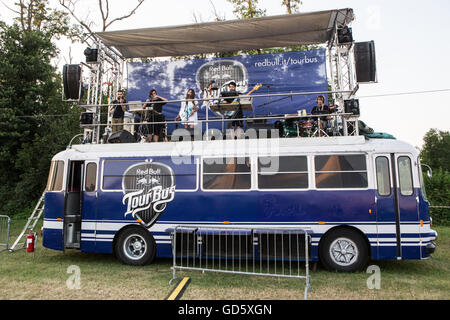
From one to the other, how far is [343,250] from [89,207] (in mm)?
6191

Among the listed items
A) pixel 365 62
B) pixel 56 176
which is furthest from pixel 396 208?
pixel 56 176

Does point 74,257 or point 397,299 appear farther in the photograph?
point 74,257

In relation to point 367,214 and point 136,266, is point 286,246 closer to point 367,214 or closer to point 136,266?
point 367,214

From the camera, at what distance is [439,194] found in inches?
643

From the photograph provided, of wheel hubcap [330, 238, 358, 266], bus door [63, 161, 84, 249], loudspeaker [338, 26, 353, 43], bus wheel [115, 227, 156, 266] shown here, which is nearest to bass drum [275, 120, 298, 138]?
loudspeaker [338, 26, 353, 43]

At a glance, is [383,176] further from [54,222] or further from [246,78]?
[54,222]

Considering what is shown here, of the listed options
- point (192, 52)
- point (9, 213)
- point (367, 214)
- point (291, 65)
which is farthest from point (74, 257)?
point (9, 213)

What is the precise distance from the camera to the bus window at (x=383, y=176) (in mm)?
6762

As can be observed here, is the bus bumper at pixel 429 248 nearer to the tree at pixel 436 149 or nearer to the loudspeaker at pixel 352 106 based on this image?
the loudspeaker at pixel 352 106

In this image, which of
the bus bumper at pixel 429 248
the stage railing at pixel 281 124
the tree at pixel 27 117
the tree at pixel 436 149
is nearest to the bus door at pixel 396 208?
the bus bumper at pixel 429 248

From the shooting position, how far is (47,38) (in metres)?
19.6

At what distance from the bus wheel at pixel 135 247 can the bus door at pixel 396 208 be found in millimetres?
5249

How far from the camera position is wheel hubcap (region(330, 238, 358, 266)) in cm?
680
